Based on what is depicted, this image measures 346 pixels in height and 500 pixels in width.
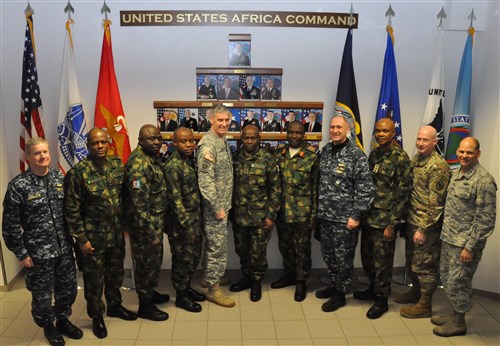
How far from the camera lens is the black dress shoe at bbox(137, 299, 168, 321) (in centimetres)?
333

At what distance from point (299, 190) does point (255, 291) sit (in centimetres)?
102

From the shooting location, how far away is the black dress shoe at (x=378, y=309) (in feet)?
11.2

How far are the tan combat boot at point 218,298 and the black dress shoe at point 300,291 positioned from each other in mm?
585

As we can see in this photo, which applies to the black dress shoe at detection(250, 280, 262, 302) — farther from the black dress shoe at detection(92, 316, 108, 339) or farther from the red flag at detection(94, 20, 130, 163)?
the red flag at detection(94, 20, 130, 163)

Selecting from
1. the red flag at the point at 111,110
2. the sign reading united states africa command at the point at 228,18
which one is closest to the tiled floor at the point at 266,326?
the red flag at the point at 111,110

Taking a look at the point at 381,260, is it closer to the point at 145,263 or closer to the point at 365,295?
the point at 365,295

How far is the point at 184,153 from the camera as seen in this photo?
3316mm

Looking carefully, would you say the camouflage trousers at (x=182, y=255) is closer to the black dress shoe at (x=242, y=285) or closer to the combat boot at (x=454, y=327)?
the black dress shoe at (x=242, y=285)

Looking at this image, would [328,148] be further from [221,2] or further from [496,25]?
[496,25]

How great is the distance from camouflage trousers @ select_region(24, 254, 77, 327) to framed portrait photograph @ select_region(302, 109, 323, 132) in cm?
247

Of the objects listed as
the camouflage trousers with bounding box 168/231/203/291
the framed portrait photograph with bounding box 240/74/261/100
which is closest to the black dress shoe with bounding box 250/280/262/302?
the camouflage trousers with bounding box 168/231/203/291

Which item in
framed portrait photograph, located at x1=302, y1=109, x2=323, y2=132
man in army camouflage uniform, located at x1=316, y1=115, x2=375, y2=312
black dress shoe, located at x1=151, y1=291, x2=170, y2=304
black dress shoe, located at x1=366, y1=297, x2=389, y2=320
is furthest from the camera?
framed portrait photograph, located at x1=302, y1=109, x2=323, y2=132

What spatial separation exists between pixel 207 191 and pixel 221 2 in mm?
1860

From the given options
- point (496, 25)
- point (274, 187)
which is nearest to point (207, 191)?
point (274, 187)
